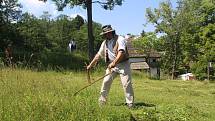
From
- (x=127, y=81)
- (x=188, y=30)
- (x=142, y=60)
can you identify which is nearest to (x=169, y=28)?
(x=188, y=30)

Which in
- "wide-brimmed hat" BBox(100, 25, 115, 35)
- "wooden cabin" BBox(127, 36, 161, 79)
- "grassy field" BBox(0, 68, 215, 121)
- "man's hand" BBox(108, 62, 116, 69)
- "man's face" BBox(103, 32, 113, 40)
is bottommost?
"wooden cabin" BBox(127, 36, 161, 79)

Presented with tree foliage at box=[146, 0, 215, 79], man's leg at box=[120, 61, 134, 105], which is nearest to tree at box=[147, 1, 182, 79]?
tree foliage at box=[146, 0, 215, 79]

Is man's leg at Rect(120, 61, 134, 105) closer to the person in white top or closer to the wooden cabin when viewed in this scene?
the person in white top

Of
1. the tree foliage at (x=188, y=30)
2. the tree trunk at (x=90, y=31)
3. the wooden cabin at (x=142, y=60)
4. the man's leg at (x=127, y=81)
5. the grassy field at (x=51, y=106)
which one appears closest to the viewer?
the grassy field at (x=51, y=106)

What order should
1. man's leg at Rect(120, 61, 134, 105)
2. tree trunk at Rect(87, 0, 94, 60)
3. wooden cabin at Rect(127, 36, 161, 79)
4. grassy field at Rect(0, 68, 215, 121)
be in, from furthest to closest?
wooden cabin at Rect(127, 36, 161, 79), tree trunk at Rect(87, 0, 94, 60), man's leg at Rect(120, 61, 134, 105), grassy field at Rect(0, 68, 215, 121)

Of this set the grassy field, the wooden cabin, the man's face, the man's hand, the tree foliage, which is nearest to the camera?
the grassy field

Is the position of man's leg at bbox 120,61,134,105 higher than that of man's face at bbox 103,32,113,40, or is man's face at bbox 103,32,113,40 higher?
man's face at bbox 103,32,113,40

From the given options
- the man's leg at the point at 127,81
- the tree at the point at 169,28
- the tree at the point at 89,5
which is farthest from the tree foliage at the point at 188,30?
the man's leg at the point at 127,81

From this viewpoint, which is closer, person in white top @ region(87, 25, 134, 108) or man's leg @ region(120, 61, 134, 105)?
person in white top @ region(87, 25, 134, 108)

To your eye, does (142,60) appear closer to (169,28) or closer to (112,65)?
(169,28)

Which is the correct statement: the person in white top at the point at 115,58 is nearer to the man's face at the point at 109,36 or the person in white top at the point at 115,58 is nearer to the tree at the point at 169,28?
the man's face at the point at 109,36

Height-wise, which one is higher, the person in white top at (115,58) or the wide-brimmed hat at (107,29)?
the wide-brimmed hat at (107,29)

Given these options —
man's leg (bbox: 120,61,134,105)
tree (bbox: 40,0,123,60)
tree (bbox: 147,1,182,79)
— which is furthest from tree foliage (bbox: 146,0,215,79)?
man's leg (bbox: 120,61,134,105)

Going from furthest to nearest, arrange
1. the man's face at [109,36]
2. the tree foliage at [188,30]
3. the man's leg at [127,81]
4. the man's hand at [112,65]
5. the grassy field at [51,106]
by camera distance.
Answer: the tree foliage at [188,30] < the man's leg at [127,81] < the man's face at [109,36] < the man's hand at [112,65] < the grassy field at [51,106]
